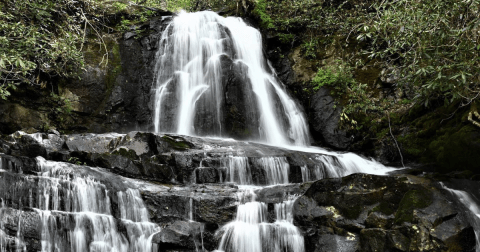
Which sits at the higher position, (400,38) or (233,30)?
(233,30)

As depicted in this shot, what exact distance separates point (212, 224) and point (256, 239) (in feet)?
2.74

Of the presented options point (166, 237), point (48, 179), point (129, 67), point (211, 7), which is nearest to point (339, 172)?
point (166, 237)

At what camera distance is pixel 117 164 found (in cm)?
782

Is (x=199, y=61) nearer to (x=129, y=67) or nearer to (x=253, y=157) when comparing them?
(x=129, y=67)

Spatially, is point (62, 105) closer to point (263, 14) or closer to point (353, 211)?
point (353, 211)

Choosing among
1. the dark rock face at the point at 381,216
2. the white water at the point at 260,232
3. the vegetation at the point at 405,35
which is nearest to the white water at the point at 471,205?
the dark rock face at the point at 381,216

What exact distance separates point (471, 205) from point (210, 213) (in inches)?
182

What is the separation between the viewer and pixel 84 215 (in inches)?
230

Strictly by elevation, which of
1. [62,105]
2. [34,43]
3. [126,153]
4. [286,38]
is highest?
[286,38]

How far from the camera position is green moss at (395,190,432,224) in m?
5.36

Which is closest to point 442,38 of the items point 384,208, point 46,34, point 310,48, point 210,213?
point 384,208

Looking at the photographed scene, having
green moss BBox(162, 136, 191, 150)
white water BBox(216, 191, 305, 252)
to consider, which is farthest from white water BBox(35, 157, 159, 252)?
green moss BBox(162, 136, 191, 150)

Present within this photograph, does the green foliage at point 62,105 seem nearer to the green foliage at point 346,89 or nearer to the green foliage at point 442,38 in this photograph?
the green foliage at point 346,89

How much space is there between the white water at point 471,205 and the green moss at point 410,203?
81 centimetres
